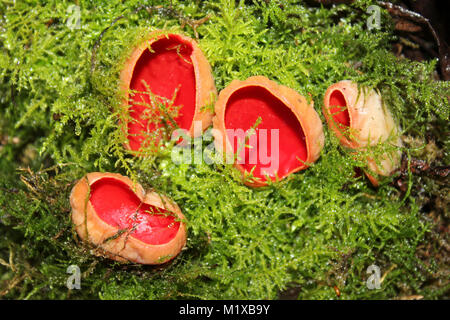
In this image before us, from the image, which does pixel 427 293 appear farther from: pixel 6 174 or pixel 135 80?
pixel 6 174

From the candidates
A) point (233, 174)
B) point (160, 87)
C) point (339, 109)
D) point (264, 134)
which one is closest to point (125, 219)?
point (233, 174)

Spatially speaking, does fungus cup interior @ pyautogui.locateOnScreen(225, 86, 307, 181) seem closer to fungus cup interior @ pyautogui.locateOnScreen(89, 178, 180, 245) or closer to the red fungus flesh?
the red fungus flesh

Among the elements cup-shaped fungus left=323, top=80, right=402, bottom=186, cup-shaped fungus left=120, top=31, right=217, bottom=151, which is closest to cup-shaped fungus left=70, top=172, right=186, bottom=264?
cup-shaped fungus left=120, top=31, right=217, bottom=151

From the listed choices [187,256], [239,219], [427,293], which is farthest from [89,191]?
[427,293]

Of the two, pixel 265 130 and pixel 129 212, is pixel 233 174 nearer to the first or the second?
pixel 265 130

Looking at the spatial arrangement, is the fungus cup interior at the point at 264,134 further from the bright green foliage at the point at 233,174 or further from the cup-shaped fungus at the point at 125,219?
the cup-shaped fungus at the point at 125,219

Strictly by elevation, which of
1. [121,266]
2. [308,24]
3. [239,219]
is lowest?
[121,266]

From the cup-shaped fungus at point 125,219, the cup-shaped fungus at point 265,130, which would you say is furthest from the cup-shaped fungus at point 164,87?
the cup-shaped fungus at point 125,219
